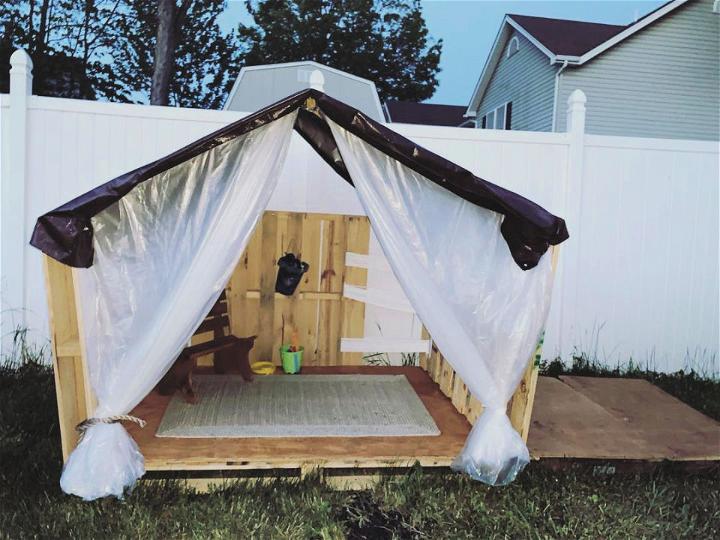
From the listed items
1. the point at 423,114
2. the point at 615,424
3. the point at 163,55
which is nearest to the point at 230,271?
the point at 615,424

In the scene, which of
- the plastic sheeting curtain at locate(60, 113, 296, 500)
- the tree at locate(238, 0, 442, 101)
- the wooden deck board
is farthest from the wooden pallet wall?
the tree at locate(238, 0, 442, 101)

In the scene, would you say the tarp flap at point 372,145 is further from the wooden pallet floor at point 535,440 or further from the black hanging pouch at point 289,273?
the black hanging pouch at point 289,273

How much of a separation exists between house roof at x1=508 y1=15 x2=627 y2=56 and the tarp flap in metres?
11.0

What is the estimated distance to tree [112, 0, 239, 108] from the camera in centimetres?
1953

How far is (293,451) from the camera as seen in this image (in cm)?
312

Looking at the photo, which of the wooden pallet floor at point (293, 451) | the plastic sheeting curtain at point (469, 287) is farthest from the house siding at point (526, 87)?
the wooden pallet floor at point (293, 451)

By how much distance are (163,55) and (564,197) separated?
8.55m

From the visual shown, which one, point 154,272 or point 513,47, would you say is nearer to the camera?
point 154,272

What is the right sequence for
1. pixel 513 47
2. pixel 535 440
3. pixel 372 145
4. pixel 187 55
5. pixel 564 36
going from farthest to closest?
pixel 187 55, pixel 513 47, pixel 564 36, pixel 535 440, pixel 372 145

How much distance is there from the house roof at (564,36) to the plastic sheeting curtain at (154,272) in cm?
1113

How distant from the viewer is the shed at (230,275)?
9.04 feet

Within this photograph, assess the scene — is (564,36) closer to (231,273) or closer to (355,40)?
(355,40)

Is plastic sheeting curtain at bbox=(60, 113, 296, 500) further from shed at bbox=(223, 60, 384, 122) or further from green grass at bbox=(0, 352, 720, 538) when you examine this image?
shed at bbox=(223, 60, 384, 122)

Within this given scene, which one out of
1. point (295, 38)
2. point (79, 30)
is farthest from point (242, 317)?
point (295, 38)
